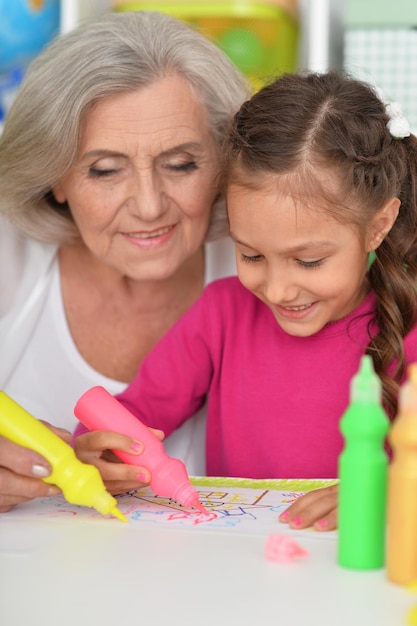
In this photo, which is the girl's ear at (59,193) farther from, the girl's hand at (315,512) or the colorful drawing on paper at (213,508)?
the girl's hand at (315,512)

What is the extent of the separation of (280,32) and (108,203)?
0.96 metres

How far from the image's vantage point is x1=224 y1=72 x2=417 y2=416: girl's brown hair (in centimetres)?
126

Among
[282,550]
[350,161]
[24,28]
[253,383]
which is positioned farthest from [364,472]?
[24,28]

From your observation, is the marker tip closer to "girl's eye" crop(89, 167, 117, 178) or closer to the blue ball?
"girl's eye" crop(89, 167, 117, 178)

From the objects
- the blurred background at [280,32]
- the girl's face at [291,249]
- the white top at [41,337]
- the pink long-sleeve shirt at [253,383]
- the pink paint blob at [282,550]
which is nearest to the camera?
the pink paint blob at [282,550]

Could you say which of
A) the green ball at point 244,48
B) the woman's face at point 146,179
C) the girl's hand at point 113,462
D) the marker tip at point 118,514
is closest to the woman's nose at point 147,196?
the woman's face at point 146,179

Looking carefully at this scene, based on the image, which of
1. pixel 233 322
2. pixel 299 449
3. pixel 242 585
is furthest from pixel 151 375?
pixel 242 585

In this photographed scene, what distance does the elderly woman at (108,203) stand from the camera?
1540 mm

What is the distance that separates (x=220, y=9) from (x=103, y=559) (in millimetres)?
1679

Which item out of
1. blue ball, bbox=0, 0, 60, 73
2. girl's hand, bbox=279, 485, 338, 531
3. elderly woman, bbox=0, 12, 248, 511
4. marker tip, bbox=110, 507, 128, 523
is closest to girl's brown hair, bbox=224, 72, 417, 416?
elderly woman, bbox=0, 12, 248, 511

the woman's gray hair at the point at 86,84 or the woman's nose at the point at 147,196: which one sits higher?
the woman's gray hair at the point at 86,84

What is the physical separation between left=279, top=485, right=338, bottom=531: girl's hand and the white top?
0.62m

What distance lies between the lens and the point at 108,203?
62.0 inches

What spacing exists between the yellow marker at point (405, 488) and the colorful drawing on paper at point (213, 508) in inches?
8.0
